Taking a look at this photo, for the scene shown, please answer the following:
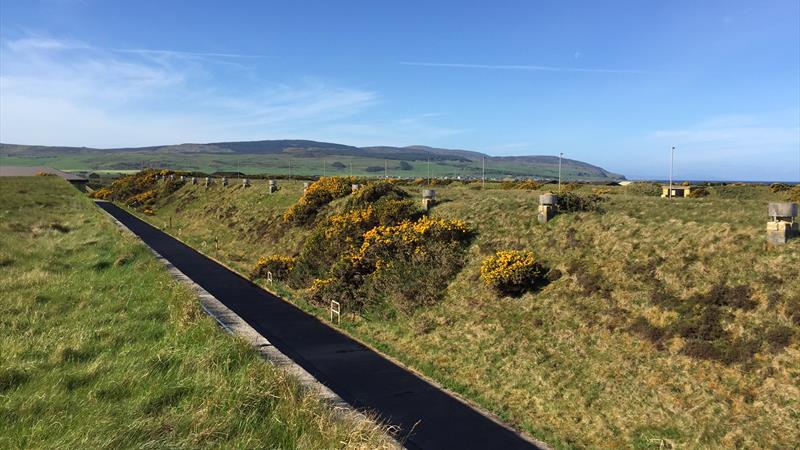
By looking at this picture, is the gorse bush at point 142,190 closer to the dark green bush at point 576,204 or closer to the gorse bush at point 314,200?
the gorse bush at point 314,200

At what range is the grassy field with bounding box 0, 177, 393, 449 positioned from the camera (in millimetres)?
5621

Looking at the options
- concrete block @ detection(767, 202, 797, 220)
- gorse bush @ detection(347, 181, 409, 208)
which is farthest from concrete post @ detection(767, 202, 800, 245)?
gorse bush @ detection(347, 181, 409, 208)

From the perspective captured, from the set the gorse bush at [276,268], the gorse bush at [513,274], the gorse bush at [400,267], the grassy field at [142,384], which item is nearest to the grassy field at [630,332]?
the gorse bush at [513,274]

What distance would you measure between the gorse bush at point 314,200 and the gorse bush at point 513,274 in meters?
22.4

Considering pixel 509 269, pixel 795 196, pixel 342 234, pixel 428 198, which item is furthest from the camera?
pixel 795 196

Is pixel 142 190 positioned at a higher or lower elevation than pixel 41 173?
lower

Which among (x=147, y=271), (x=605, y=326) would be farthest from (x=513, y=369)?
(x=147, y=271)

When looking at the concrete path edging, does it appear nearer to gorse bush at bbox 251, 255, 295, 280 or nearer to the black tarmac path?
the black tarmac path

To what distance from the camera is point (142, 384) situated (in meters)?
7.29

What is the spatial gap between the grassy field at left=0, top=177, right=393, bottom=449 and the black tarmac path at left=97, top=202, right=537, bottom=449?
17.1 ft

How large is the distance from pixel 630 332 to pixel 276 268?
2218cm

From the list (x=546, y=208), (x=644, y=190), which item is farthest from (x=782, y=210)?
(x=644, y=190)

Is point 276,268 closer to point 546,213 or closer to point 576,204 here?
point 546,213

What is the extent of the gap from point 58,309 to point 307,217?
28.0m
